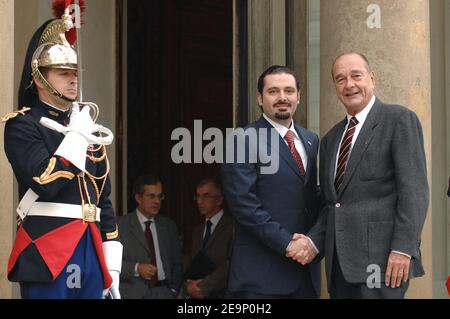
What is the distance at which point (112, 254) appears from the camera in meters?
6.47

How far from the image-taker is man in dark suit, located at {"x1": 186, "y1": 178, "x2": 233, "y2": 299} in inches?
366

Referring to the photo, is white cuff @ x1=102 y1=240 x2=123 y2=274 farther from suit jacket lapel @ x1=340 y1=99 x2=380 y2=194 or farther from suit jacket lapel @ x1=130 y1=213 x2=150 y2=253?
suit jacket lapel @ x1=130 y1=213 x2=150 y2=253

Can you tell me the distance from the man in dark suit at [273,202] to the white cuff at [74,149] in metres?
1.23

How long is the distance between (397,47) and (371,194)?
166cm

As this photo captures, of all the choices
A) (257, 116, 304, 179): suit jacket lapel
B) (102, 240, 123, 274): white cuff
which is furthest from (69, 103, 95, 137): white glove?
(257, 116, 304, 179): suit jacket lapel

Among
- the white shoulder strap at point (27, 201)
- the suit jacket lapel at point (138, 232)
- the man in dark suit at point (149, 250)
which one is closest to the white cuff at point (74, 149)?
the white shoulder strap at point (27, 201)

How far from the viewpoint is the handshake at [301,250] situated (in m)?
6.92

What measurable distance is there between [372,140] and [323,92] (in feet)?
5.93

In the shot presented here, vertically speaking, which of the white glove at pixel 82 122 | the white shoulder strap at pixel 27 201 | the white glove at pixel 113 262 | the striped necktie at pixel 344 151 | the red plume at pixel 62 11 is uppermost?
the red plume at pixel 62 11

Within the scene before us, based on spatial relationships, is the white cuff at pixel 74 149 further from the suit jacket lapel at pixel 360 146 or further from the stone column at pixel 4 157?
the suit jacket lapel at pixel 360 146

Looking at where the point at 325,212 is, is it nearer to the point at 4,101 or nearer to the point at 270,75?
the point at 270,75

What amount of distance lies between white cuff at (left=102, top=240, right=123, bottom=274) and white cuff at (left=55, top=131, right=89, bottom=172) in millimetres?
581

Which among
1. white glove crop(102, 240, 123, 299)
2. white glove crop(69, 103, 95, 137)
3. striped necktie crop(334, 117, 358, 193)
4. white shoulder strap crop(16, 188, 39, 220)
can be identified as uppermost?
white glove crop(69, 103, 95, 137)

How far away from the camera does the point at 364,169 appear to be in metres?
6.63
